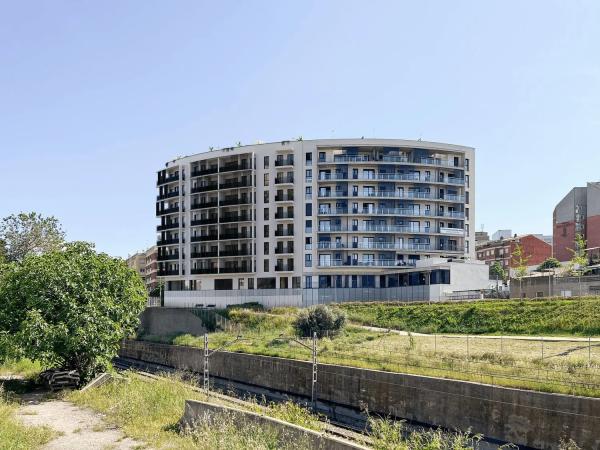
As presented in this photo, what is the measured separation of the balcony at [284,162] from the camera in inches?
3159

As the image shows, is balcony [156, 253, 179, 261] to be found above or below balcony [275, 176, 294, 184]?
below

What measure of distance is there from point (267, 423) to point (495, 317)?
110ft

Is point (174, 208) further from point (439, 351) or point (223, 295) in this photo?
point (439, 351)

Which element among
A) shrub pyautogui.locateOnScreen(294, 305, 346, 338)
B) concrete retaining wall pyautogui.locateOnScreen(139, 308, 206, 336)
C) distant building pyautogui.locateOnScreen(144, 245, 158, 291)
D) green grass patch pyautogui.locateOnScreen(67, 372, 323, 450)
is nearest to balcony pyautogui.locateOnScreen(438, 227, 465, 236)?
shrub pyautogui.locateOnScreen(294, 305, 346, 338)

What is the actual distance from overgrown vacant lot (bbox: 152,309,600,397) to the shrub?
98 centimetres

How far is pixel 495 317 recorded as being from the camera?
46.4 m

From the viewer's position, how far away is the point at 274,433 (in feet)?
55.1

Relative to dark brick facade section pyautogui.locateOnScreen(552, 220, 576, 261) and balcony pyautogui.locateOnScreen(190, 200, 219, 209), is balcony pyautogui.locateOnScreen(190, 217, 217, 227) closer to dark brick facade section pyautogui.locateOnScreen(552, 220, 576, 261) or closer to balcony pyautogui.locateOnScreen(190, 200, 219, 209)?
balcony pyautogui.locateOnScreen(190, 200, 219, 209)

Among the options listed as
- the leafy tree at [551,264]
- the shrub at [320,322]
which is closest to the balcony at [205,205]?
the shrub at [320,322]

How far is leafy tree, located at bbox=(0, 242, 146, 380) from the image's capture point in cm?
2736

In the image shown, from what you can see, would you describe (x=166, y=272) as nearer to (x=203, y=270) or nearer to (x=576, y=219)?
(x=203, y=270)

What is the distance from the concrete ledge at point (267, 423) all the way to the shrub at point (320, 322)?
2647cm

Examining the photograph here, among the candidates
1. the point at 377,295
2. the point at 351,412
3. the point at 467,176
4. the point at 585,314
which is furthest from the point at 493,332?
the point at 467,176

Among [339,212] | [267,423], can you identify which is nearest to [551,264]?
[339,212]
